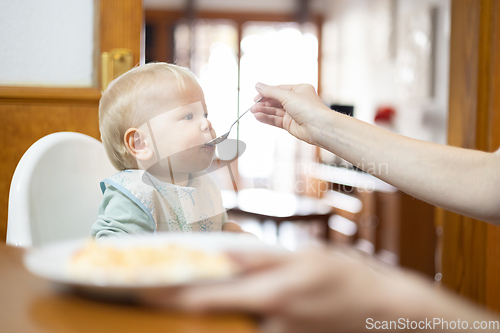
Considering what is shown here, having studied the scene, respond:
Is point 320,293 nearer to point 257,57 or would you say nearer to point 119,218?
point 119,218

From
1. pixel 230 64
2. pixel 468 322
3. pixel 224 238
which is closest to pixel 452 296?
pixel 468 322

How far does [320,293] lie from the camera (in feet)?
0.59

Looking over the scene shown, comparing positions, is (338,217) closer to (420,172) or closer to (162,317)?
(420,172)

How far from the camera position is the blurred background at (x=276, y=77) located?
1005mm

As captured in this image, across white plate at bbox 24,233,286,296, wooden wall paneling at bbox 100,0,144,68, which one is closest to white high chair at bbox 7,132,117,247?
wooden wall paneling at bbox 100,0,144,68

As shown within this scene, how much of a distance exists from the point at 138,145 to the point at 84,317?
0.64m

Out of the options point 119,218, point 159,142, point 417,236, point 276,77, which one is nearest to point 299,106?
point 159,142

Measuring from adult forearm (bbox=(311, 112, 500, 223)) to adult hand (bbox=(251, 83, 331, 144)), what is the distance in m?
0.03

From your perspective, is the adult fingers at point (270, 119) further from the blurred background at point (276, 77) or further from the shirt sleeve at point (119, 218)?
the shirt sleeve at point (119, 218)

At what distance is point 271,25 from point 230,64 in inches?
33.2

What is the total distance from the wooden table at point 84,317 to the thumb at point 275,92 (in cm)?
66

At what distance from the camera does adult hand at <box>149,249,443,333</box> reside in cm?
18

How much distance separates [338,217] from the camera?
4.07m

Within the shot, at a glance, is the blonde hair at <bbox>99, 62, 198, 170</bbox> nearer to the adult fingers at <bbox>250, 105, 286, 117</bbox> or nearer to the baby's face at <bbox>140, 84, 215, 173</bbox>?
the baby's face at <bbox>140, 84, 215, 173</bbox>
